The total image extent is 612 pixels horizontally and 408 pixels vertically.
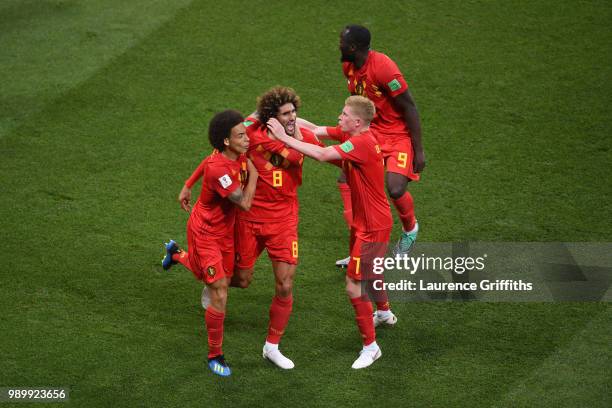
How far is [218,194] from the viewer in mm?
6711

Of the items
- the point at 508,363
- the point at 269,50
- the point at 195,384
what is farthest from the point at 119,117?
the point at 508,363

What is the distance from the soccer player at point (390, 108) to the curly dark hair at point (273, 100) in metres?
1.26

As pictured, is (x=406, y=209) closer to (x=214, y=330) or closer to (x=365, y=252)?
(x=365, y=252)

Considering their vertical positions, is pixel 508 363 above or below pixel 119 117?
below

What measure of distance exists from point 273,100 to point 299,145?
377 millimetres

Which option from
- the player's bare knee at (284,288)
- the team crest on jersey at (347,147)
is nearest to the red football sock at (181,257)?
the player's bare knee at (284,288)

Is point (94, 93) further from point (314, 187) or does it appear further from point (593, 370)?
point (593, 370)

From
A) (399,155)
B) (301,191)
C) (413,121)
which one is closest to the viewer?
(413,121)

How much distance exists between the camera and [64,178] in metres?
9.54

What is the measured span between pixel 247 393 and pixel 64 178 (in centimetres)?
386

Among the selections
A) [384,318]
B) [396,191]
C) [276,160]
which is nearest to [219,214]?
[276,160]

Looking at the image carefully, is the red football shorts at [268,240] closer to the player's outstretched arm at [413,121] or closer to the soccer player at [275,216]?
the soccer player at [275,216]

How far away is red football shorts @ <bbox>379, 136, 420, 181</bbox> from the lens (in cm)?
804

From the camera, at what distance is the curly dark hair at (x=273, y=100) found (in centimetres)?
665
